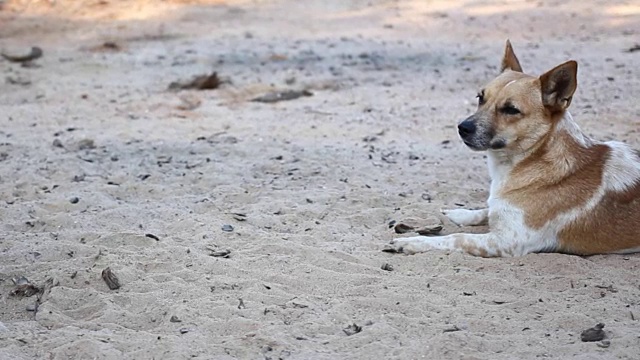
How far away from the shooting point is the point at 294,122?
8.57m

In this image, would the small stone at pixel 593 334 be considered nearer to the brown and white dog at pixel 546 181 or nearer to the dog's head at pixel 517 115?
the brown and white dog at pixel 546 181

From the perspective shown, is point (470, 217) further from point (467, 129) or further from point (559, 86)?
point (559, 86)

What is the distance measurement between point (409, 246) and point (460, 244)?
307mm

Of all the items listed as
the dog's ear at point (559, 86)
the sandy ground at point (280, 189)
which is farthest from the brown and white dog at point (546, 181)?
the sandy ground at point (280, 189)

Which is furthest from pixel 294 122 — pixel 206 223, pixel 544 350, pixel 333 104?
pixel 544 350

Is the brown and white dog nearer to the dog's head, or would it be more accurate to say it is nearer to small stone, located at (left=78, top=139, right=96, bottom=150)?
the dog's head

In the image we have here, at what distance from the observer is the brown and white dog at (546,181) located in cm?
519

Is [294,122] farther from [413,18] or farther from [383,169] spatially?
[413,18]

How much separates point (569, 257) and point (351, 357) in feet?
5.81

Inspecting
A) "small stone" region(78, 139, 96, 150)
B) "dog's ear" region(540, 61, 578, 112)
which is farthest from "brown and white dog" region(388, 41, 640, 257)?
"small stone" region(78, 139, 96, 150)

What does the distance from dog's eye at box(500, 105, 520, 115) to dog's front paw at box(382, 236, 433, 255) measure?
0.91 m

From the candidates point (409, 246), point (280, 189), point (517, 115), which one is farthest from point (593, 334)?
point (280, 189)

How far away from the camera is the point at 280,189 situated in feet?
21.7

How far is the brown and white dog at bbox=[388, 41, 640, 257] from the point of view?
519 cm
